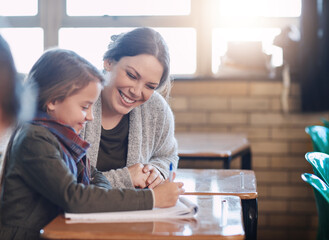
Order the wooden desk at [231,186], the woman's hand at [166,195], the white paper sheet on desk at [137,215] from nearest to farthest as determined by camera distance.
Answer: the white paper sheet on desk at [137,215], the woman's hand at [166,195], the wooden desk at [231,186]

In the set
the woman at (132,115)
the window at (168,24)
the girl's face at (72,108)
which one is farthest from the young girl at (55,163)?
the window at (168,24)

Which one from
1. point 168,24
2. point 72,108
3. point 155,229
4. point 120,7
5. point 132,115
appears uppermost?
point 120,7

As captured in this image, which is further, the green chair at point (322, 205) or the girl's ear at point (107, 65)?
the girl's ear at point (107, 65)

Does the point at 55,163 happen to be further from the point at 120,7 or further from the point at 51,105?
the point at 120,7

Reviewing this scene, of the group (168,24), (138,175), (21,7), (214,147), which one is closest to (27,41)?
(21,7)

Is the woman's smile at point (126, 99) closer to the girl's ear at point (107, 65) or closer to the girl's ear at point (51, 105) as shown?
the girl's ear at point (107, 65)

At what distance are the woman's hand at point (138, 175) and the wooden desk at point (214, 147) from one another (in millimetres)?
661

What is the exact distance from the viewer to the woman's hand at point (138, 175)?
5.59 ft

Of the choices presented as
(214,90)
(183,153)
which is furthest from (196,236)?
(214,90)

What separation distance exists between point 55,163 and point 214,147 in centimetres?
154

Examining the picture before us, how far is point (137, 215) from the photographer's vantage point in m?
1.19

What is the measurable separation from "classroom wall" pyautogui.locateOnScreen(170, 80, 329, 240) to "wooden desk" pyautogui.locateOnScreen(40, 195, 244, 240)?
91.2 inches

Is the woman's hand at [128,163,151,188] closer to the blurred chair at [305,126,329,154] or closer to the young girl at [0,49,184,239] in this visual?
the young girl at [0,49,184,239]

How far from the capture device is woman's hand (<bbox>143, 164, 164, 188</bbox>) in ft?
5.65
